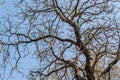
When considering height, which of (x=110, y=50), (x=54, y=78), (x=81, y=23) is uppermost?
(x=81, y=23)

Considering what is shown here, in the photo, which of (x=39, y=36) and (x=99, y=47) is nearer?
(x=99, y=47)

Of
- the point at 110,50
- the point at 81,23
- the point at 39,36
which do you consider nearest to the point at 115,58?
the point at 110,50

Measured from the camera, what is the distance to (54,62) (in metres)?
14.4

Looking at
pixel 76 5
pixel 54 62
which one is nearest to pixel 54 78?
pixel 54 62

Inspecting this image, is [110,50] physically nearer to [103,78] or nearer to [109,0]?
[103,78]

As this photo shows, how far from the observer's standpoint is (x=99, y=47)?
13.7 m

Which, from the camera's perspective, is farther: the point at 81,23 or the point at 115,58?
the point at 81,23

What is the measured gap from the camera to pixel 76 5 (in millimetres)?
14641

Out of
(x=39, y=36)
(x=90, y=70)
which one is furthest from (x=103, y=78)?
(x=39, y=36)

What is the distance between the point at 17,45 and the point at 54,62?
1594 millimetres

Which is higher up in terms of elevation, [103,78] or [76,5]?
[76,5]

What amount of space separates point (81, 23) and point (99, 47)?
52.6 inches

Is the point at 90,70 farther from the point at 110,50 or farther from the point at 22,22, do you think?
the point at 22,22

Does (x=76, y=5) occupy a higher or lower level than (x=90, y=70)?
higher
